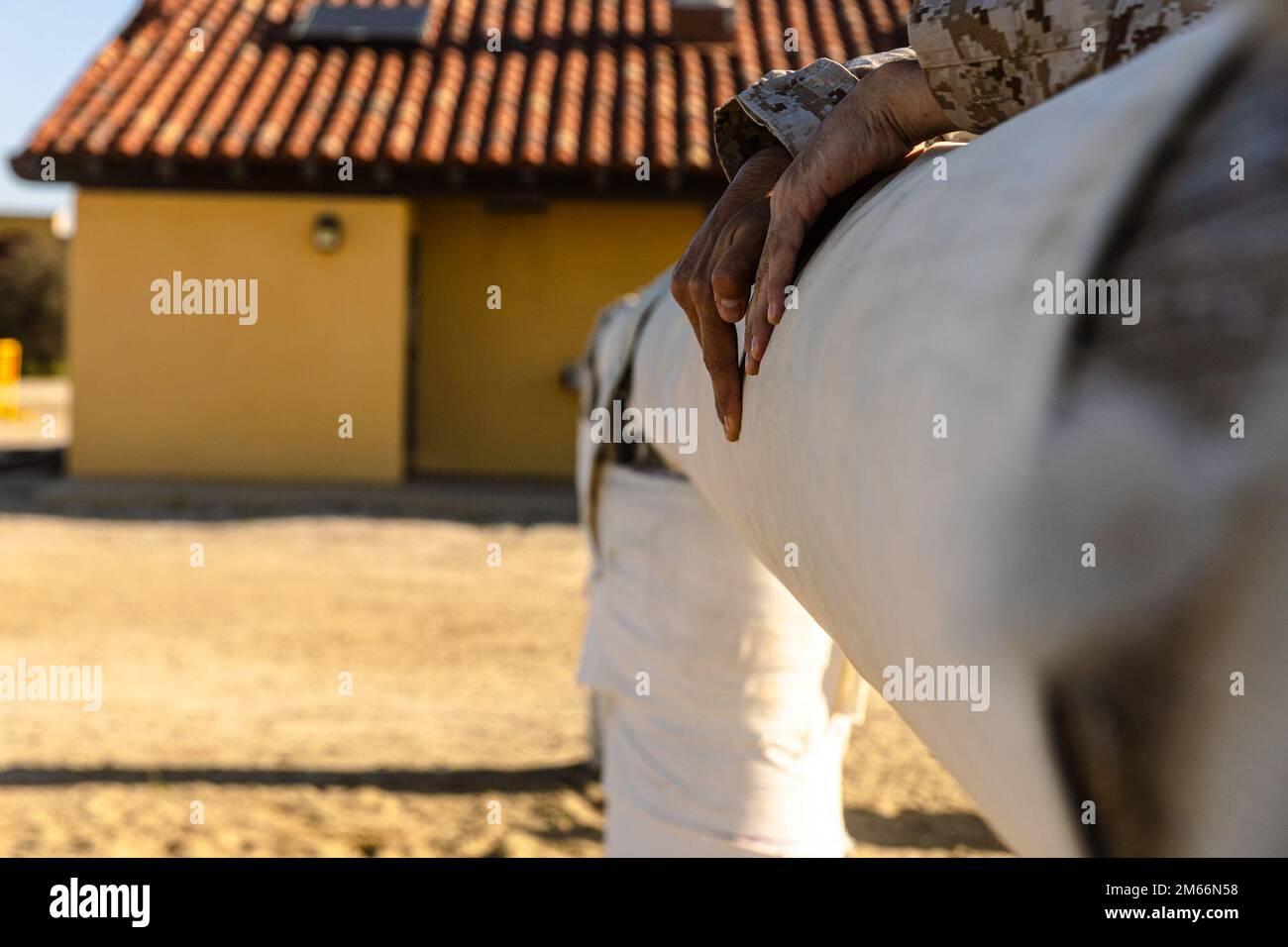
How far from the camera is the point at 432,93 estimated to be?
1200 cm

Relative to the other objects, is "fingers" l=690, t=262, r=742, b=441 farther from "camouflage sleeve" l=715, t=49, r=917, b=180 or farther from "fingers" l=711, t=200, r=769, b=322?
"camouflage sleeve" l=715, t=49, r=917, b=180

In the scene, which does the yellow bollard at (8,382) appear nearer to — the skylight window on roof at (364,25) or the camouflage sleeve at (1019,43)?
the skylight window on roof at (364,25)

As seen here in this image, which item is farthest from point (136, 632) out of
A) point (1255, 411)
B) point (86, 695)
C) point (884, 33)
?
point (884, 33)

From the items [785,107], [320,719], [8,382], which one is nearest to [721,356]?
[785,107]

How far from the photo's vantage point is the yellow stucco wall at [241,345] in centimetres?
1148

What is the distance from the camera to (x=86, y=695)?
5902 millimetres

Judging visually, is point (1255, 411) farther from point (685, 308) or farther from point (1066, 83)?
point (685, 308)

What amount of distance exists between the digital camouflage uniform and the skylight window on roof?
1237 cm

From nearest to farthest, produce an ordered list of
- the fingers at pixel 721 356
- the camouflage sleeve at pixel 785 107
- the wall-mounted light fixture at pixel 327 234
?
the fingers at pixel 721 356 < the camouflage sleeve at pixel 785 107 < the wall-mounted light fixture at pixel 327 234

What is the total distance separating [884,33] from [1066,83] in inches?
500

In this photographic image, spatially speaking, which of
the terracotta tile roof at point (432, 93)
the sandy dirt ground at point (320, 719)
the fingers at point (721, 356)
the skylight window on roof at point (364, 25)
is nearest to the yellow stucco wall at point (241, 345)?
the terracotta tile roof at point (432, 93)

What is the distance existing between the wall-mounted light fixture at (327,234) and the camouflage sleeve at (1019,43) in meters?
11.0

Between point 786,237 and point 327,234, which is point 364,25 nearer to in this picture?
point 327,234

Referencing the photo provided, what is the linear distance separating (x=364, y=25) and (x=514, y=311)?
11.1ft
